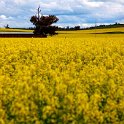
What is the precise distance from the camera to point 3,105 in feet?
24.8

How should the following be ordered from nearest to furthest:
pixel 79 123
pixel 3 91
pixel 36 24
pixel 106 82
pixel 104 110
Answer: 1. pixel 79 123
2. pixel 104 110
3. pixel 3 91
4. pixel 106 82
5. pixel 36 24

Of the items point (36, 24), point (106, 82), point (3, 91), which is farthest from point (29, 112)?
point (36, 24)

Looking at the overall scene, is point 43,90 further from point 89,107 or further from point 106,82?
point 106,82

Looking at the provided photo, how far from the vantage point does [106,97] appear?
828 centimetres

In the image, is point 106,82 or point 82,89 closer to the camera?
point 82,89

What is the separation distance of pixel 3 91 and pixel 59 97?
1.02 meters

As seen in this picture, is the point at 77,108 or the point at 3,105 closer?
the point at 77,108

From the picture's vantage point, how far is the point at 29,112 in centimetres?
667

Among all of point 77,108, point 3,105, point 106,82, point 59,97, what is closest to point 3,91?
point 3,105

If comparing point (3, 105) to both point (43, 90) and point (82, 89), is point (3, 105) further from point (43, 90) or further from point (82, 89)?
point (82, 89)

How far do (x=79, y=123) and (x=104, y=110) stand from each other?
78cm

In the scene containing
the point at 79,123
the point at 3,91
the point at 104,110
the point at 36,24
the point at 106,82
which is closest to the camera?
the point at 79,123

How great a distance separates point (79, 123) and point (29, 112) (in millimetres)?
747

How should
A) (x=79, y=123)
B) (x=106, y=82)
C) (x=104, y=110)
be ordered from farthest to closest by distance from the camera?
1. (x=106, y=82)
2. (x=104, y=110)
3. (x=79, y=123)
